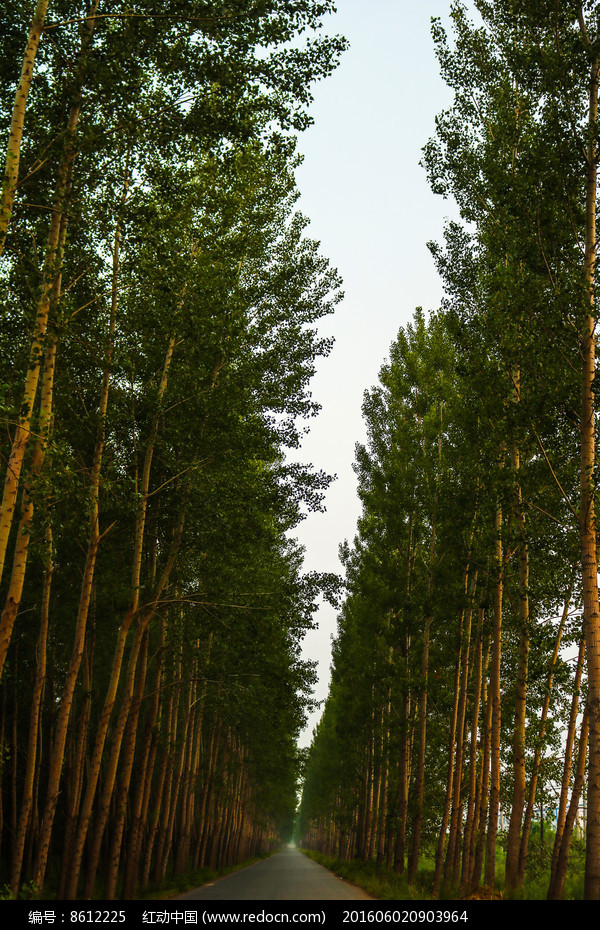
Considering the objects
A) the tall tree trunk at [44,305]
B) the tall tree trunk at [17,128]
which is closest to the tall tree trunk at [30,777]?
the tall tree trunk at [44,305]

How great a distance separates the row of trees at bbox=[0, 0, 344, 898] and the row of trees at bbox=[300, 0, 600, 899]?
13.0 ft

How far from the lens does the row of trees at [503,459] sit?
36.7ft

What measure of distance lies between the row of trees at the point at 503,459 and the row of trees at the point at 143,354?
13.0 feet

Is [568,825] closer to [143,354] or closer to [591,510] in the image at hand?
[591,510]

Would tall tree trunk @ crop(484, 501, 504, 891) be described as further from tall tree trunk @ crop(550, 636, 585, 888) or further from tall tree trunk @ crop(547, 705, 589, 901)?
tall tree trunk @ crop(550, 636, 585, 888)

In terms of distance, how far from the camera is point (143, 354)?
51.5 feet

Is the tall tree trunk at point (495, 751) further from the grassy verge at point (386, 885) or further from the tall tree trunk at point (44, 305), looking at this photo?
the tall tree trunk at point (44, 305)

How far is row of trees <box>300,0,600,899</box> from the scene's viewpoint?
1118 centimetres

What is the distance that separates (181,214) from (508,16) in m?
6.86

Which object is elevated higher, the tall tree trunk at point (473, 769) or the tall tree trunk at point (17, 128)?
the tall tree trunk at point (17, 128)

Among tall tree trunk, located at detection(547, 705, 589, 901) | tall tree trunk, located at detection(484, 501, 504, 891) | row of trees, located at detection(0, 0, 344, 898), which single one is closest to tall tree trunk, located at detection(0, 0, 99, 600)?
row of trees, located at detection(0, 0, 344, 898)
